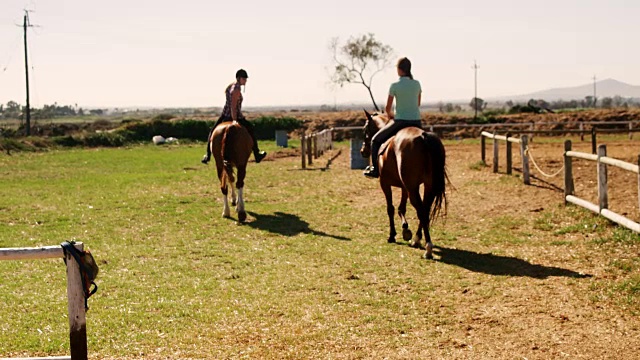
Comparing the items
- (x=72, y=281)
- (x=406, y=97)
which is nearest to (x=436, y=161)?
(x=406, y=97)

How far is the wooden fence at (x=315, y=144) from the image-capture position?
2580 cm

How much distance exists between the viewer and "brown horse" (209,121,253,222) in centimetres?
1359

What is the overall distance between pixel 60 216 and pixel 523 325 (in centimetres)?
1073

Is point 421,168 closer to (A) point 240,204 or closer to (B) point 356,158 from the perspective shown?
(A) point 240,204

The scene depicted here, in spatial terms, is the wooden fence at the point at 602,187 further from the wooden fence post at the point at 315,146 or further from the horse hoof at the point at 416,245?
the wooden fence post at the point at 315,146

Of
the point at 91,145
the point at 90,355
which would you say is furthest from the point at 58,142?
the point at 90,355

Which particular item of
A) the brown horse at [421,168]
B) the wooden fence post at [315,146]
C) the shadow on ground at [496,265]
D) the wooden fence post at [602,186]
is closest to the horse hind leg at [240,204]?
the brown horse at [421,168]

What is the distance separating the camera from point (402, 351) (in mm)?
5828

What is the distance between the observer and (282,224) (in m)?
12.9

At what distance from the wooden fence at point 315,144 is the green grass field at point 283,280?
9.93m

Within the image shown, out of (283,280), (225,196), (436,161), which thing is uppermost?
(436,161)

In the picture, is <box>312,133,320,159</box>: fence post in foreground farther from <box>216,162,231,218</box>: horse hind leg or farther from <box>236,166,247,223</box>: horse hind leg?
<box>236,166,247,223</box>: horse hind leg

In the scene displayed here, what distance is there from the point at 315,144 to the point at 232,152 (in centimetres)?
1468

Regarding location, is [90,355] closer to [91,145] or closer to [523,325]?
[523,325]
